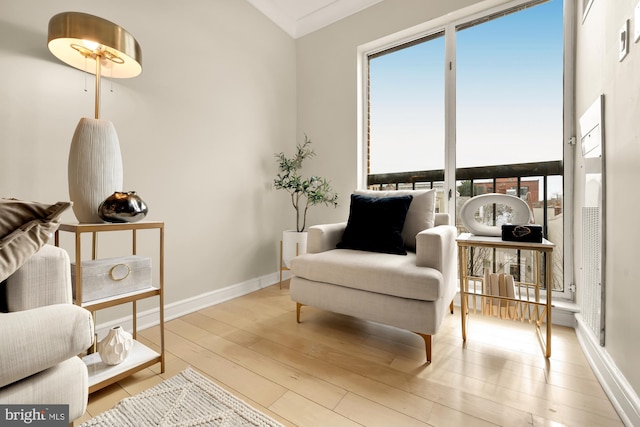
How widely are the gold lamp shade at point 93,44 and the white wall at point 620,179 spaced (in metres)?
2.05

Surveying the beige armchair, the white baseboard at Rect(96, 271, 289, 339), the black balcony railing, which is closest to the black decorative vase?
the beige armchair

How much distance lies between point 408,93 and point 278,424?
103 inches

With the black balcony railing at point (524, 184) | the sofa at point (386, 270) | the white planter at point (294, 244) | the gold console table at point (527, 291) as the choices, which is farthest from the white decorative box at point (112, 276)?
the black balcony railing at point (524, 184)

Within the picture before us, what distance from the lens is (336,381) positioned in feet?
4.21

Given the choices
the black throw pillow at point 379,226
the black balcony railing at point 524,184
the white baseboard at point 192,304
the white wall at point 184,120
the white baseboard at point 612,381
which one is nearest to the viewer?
the white baseboard at point 612,381

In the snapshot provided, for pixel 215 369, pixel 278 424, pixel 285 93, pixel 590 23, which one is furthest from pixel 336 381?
pixel 285 93

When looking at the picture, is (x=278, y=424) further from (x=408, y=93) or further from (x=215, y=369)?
(x=408, y=93)

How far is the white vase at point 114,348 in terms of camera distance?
48.4 inches

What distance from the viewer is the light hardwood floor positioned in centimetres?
108

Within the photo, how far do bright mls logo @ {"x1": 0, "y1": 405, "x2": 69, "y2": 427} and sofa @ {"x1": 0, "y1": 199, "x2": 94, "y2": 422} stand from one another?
1cm

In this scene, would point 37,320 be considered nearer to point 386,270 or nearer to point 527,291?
point 386,270

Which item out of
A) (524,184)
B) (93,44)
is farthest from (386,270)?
(93,44)

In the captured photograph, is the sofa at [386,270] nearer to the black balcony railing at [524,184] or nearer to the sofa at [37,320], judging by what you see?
the black balcony railing at [524,184]

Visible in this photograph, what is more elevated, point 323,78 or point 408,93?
point 323,78
